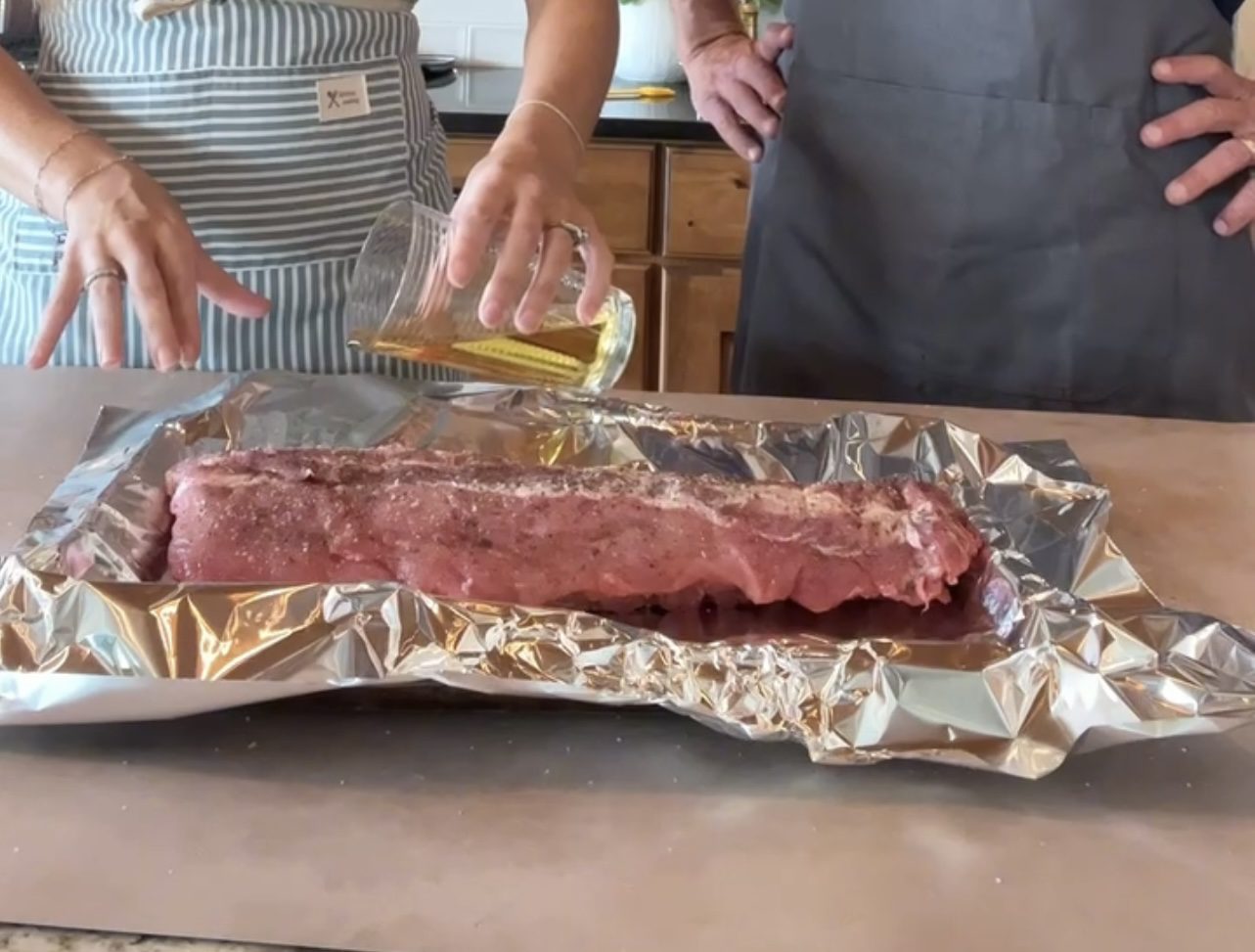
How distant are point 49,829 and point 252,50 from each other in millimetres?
708

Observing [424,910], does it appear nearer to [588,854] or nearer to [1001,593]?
[588,854]

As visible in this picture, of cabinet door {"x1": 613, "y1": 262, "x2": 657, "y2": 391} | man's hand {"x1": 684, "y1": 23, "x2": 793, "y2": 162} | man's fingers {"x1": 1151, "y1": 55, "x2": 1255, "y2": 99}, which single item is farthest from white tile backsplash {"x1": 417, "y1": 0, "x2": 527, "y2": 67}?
man's fingers {"x1": 1151, "y1": 55, "x2": 1255, "y2": 99}

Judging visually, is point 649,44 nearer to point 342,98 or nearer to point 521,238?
point 342,98

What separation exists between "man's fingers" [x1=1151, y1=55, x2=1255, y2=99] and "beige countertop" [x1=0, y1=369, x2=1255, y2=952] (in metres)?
0.66

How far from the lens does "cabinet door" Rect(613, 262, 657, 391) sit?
2.47m

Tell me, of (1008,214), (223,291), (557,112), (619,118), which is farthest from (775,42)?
(619,118)

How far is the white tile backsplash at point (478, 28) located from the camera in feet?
9.07

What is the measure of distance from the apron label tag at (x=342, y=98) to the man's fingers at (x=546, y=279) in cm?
30

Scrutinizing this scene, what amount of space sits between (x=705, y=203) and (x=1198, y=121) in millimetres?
1196

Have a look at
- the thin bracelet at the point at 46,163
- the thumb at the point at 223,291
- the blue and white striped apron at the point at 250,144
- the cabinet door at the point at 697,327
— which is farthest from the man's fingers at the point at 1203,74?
the cabinet door at the point at 697,327

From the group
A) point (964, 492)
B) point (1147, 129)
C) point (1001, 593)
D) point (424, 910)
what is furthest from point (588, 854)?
point (1147, 129)

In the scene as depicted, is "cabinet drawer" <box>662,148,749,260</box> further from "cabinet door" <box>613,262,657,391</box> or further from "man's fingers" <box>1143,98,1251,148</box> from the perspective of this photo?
"man's fingers" <box>1143,98,1251,148</box>

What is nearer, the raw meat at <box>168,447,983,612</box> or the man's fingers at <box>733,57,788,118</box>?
the raw meat at <box>168,447,983,612</box>

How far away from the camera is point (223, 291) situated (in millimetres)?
1028
